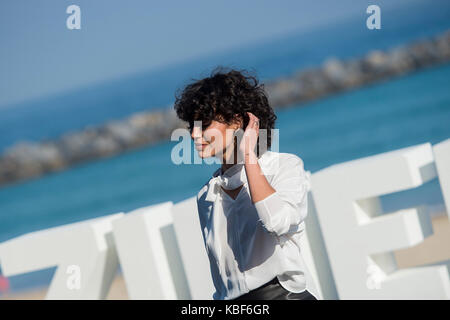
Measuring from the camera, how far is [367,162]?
13.0ft

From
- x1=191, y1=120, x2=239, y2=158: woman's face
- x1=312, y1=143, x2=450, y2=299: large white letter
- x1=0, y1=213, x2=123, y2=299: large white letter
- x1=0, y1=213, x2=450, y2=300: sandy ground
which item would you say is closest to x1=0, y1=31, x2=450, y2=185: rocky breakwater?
x1=0, y1=213, x2=450, y2=300: sandy ground

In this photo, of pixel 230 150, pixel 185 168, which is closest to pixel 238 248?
pixel 230 150

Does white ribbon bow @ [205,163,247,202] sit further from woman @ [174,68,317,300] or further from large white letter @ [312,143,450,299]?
large white letter @ [312,143,450,299]

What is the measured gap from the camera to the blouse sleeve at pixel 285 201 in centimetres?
226

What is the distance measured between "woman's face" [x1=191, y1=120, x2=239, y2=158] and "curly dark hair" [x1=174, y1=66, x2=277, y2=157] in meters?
0.02

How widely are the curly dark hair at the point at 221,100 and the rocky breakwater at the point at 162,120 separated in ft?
81.3

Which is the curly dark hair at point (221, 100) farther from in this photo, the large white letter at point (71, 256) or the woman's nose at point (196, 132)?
the large white letter at point (71, 256)

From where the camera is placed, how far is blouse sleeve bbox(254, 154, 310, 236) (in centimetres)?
226

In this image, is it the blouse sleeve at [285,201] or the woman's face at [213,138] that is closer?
the blouse sleeve at [285,201]

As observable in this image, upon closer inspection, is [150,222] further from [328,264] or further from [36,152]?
[36,152]

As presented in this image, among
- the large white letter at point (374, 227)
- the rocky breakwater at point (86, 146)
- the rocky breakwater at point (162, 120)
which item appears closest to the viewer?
the large white letter at point (374, 227)

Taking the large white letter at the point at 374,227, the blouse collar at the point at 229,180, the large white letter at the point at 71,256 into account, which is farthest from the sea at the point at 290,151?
the blouse collar at the point at 229,180

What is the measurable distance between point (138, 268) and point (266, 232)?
212cm
